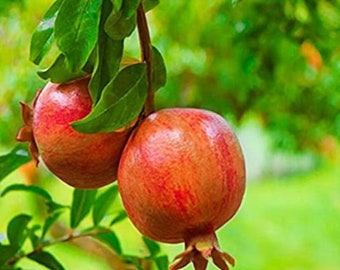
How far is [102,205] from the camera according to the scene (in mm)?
811

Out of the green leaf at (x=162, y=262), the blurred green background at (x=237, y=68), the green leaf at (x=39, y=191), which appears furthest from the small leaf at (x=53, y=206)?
the blurred green background at (x=237, y=68)

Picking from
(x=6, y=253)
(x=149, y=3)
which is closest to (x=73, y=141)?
(x=149, y=3)

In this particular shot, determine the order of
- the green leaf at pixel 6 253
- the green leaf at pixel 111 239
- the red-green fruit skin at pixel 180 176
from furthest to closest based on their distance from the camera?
1. the green leaf at pixel 111 239
2. the green leaf at pixel 6 253
3. the red-green fruit skin at pixel 180 176

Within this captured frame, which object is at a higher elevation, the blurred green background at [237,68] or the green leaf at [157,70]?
the green leaf at [157,70]

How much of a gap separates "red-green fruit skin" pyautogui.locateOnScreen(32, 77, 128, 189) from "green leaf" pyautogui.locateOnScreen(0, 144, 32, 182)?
268 mm

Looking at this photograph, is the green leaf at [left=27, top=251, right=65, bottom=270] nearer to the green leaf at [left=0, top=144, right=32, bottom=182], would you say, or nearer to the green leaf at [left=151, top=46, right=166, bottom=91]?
the green leaf at [left=0, top=144, right=32, bottom=182]

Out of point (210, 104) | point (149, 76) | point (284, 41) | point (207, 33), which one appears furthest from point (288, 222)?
point (149, 76)

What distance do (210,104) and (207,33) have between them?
0.64 ft

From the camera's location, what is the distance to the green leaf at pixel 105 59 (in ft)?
1.50

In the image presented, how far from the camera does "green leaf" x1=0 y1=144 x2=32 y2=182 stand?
739mm

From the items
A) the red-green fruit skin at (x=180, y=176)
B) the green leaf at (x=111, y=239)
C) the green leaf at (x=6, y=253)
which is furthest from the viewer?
the green leaf at (x=111, y=239)

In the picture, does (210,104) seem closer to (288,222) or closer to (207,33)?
(207,33)

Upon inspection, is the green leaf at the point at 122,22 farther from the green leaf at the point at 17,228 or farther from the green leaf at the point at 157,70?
the green leaf at the point at 17,228

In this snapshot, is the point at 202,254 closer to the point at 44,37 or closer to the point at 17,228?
the point at 44,37
